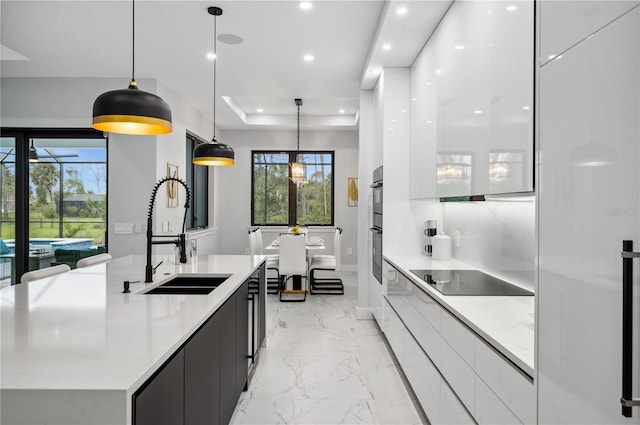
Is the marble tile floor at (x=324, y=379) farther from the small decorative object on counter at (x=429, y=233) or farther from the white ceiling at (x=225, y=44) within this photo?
the white ceiling at (x=225, y=44)

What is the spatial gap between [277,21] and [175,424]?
117 inches

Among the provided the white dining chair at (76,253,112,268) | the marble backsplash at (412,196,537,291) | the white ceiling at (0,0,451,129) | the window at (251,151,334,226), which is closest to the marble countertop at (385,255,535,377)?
the marble backsplash at (412,196,537,291)

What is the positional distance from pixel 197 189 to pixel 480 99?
18.4 feet

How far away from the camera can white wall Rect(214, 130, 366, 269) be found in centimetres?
771

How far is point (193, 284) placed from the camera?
2.59 metres

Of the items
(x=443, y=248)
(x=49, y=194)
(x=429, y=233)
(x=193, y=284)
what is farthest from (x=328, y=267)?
(x=49, y=194)

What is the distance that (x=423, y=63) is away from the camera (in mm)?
3234

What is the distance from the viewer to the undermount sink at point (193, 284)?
2.38 metres

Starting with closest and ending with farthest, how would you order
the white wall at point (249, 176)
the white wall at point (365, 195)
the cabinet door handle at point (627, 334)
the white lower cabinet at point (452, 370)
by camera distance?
the cabinet door handle at point (627, 334) < the white lower cabinet at point (452, 370) < the white wall at point (365, 195) < the white wall at point (249, 176)

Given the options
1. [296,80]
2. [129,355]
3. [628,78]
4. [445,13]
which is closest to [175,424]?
[129,355]

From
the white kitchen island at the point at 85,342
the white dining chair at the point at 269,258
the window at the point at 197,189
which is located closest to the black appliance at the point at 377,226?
the white kitchen island at the point at 85,342

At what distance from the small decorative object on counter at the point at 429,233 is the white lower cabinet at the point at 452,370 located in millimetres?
708

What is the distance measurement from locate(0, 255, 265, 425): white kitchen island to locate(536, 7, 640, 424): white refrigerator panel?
1.09 meters

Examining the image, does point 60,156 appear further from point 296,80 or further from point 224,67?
point 296,80
